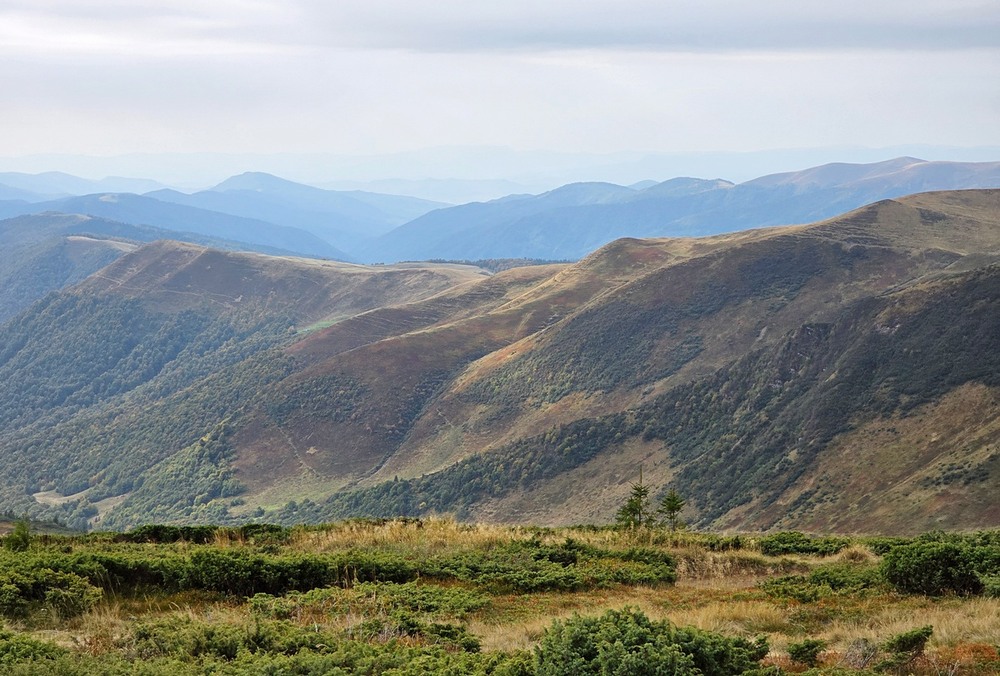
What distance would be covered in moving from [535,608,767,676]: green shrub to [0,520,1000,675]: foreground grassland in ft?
0.06

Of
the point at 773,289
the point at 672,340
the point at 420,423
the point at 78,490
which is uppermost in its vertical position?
the point at 773,289

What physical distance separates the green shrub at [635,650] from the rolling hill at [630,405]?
32.2m

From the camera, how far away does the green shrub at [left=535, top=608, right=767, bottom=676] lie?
7297mm

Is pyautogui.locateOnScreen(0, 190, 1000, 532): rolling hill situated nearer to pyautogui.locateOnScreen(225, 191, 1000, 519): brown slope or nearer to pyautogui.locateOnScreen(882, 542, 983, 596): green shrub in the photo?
pyautogui.locateOnScreen(225, 191, 1000, 519): brown slope

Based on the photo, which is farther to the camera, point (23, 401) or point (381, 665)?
point (23, 401)

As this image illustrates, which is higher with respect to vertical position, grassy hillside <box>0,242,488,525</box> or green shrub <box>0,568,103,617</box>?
green shrub <box>0,568,103,617</box>

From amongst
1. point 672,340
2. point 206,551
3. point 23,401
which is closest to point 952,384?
point 672,340

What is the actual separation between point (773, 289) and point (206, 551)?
8330 centimetres

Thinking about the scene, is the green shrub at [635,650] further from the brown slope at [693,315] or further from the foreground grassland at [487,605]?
the brown slope at [693,315]

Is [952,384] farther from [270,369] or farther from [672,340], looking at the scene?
[270,369]

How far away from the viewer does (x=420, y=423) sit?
308 ft

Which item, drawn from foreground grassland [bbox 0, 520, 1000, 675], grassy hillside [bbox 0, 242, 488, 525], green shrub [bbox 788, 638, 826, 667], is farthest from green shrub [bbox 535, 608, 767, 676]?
grassy hillside [bbox 0, 242, 488, 525]

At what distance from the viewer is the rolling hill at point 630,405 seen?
49753mm

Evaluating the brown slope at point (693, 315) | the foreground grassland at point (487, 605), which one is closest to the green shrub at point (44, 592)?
the foreground grassland at point (487, 605)
